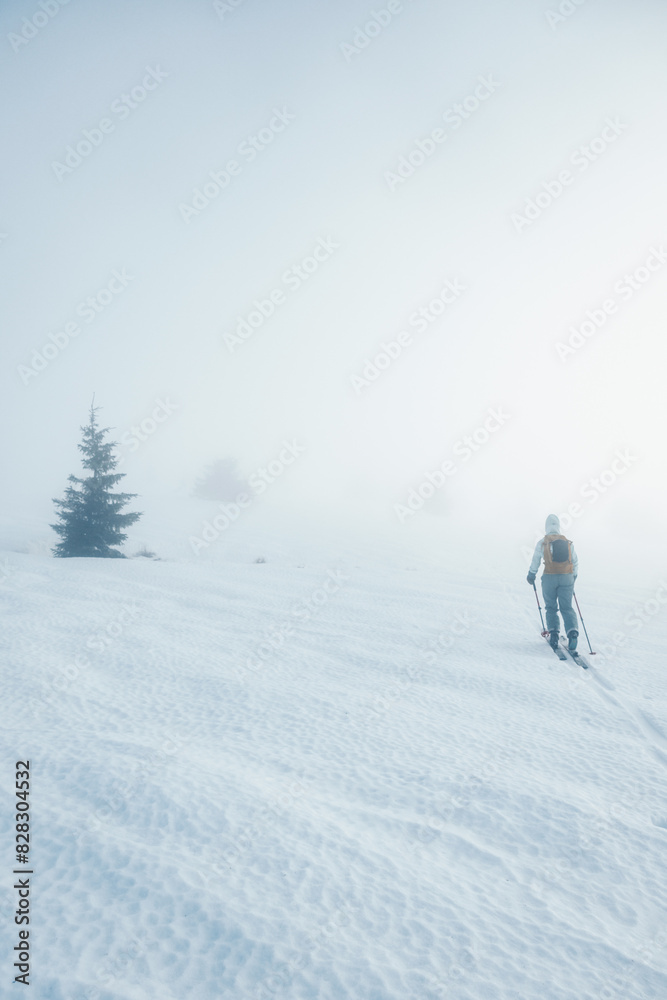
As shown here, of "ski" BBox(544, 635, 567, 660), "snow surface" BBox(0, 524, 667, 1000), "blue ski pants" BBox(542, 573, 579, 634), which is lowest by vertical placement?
"snow surface" BBox(0, 524, 667, 1000)

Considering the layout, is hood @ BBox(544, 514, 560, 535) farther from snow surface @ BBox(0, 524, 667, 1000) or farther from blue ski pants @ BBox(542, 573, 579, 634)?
snow surface @ BBox(0, 524, 667, 1000)

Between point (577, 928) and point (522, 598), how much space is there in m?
11.3

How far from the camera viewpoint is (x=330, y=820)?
3.41m

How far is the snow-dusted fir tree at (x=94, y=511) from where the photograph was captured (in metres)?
15.5

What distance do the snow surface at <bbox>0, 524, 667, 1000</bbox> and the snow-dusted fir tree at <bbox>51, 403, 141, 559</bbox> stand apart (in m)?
8.71

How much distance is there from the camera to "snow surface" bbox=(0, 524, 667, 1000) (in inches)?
93.4

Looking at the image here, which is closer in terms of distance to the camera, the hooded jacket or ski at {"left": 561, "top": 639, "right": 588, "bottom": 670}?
ski at {"left": 561, "top": 639, "right": 588, "bottom": 670}

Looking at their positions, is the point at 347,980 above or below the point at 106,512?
below

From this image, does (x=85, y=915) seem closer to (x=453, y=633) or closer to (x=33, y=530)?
(x=453, y=633)

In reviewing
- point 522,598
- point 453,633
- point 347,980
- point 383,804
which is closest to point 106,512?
point 453,633

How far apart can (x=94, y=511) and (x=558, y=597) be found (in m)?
14.1

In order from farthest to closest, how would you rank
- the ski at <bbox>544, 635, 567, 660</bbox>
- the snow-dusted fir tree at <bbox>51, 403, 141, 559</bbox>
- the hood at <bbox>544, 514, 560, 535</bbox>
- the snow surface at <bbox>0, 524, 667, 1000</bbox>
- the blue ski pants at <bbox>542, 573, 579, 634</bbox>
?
the snow-dusted fir tree at <bbox>51, 403, 141, 559</bbox>, the hood at <bbox>544, 514, 560, 535</bbox>, the blue ski pants at <bbox>542, 573, 579, 634</bbox>, the ski at <bbox>544, 635, 567, 660</bbox>, the snow surface at <bbox>0, 524, 667, 1000</bbox>

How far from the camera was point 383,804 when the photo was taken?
3.66 metres

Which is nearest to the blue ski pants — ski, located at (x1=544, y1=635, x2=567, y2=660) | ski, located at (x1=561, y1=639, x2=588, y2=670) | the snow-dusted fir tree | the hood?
ski, located at (x1=544, y1=635, x2=567, y2=660)
